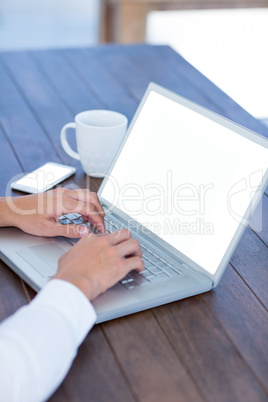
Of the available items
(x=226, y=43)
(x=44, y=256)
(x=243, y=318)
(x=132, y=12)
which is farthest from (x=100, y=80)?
(x=226, y=43)

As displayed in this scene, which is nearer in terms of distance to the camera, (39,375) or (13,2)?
(39,375)

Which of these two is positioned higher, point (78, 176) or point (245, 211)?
point (245, 211)

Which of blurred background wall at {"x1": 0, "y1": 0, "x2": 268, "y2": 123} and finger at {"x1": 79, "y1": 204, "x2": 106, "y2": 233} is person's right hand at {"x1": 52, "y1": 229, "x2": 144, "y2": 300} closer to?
finger at {"x1": 79, "y1": 204, "x2": 106, "y2": 233}

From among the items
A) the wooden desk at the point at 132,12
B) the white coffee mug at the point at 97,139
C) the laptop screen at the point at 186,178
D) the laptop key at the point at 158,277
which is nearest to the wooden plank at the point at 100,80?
the white coffee mug at the point at 97,139

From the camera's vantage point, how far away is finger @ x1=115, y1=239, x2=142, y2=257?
78cm

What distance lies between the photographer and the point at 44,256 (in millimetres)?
847

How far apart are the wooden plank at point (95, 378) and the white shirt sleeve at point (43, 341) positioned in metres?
0.02

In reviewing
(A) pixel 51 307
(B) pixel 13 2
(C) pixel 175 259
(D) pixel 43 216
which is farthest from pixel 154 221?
(B) pixel 13 2

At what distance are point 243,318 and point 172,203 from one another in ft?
0.75

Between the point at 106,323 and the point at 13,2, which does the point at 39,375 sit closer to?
the point at 106,323

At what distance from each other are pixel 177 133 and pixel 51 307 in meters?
0.39

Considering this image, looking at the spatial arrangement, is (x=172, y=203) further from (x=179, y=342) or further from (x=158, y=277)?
(x=179, y=342)

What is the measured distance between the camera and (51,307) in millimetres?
670

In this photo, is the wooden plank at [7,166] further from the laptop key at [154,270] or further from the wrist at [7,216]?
the laptop key at [154,270]
